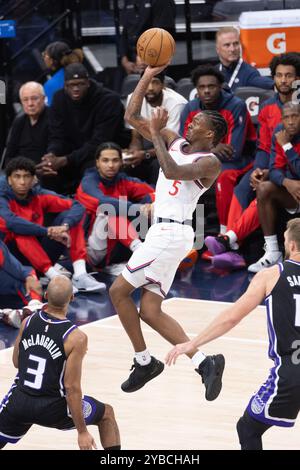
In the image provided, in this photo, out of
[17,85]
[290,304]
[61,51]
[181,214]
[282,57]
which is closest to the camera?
[290,304]

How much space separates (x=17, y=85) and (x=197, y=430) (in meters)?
6.81

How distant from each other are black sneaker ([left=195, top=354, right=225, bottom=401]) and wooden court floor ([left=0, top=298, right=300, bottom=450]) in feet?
1.01

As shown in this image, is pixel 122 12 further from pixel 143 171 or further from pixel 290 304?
pixel 290 304

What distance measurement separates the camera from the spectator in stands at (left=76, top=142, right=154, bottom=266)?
34.0 feet

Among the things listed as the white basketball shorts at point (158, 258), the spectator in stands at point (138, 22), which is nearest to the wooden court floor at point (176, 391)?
the white basketball shorts at point (158, 258)

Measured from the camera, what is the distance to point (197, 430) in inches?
271

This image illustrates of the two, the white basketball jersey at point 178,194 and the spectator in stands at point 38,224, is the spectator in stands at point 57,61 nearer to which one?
the spectator in stands at point 38,224

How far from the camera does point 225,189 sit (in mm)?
10555

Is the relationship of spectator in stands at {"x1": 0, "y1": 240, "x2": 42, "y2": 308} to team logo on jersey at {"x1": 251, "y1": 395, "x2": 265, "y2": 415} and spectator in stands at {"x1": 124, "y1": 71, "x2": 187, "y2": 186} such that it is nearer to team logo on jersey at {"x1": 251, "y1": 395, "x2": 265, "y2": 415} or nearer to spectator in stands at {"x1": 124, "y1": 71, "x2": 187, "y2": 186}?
spectator in stands at {"x1": 124, "y1": 71, "x2": 187, "y2": 186}

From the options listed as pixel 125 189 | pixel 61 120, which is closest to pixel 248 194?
pixel 125 189

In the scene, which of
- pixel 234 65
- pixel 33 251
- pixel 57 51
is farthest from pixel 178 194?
pixel 57 51

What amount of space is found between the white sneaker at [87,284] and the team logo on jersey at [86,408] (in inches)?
162

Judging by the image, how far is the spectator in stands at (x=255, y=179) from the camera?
10.3 metres

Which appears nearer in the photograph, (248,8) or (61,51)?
(61,51)
